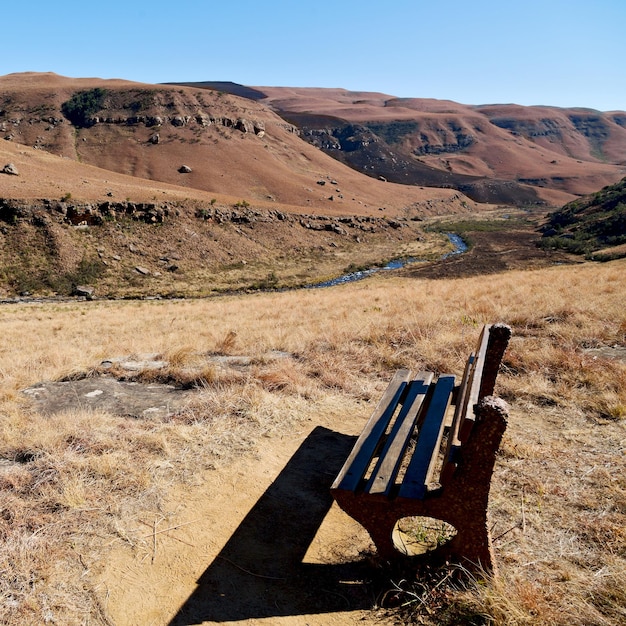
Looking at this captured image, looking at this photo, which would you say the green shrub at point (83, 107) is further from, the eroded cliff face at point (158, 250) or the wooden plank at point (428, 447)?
the wooden plank at point (428, 447)

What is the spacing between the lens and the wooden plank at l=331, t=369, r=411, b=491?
295 centimetres

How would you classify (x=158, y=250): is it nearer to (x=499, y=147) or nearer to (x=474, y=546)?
(x=474, y=546)

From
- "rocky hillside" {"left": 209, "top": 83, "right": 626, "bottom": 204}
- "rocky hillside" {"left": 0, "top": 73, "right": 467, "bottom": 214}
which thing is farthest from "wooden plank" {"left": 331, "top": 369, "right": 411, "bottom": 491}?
"rocky hillside" {"left": 209, "top": 83, "right": 626, "bottom": 204}

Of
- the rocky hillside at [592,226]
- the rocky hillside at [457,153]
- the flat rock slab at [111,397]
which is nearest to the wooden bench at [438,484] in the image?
the flat rock slab at [111,397]

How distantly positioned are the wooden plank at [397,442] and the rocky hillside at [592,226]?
1444 inches

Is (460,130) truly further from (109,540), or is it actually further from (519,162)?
(109,540)

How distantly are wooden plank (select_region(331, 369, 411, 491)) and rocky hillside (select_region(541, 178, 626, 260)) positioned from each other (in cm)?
3680

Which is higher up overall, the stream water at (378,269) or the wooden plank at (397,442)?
the wooden plank at (397,442)

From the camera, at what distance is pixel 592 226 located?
165 feet

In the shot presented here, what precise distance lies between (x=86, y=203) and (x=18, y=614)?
38.5 metres

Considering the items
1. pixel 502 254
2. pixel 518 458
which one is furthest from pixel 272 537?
pixel 502 254

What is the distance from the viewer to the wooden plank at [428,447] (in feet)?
9.18

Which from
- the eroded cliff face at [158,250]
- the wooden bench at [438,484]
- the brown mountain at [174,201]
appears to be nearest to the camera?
the wooden bench at [438,484]

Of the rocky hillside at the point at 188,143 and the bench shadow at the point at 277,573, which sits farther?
the rocky hillside at the point at 188,143
